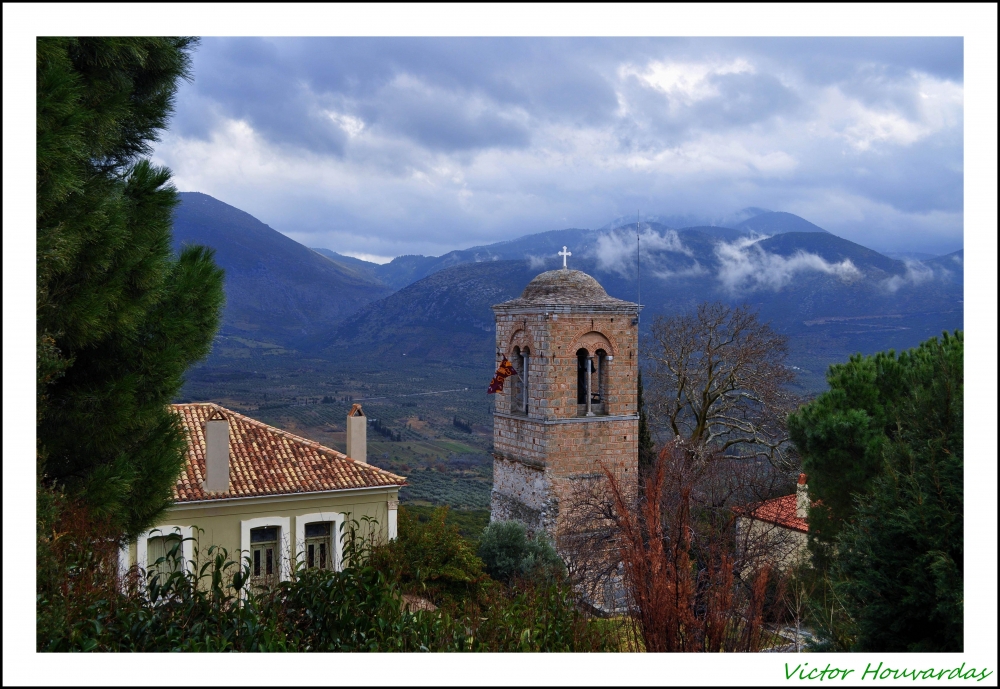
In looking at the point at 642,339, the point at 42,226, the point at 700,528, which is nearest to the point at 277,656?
the point at 42,226

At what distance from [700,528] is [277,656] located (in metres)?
11.1

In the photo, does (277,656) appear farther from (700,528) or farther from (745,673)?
(700,528)

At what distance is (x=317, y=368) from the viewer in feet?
117

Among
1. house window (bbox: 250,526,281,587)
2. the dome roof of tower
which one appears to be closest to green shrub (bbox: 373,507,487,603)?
house window (bbox: 250,526,281,587)

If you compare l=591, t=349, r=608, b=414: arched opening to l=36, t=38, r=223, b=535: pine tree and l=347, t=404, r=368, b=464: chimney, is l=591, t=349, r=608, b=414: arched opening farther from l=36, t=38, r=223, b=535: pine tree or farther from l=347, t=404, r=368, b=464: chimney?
l=36, t=38, r=223, b=535: pine tree

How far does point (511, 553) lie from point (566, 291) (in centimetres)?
564

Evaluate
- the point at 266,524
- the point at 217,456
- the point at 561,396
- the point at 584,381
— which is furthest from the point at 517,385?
the point at 217,456

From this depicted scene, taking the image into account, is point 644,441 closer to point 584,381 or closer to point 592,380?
point 592,380

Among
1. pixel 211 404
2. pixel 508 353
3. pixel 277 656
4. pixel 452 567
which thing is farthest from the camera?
pixel 508 353

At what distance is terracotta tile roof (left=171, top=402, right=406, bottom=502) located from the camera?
1277 cm

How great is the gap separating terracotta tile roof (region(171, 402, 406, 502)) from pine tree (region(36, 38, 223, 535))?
743 cm

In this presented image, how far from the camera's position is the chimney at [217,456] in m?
12.6

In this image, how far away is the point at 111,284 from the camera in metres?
4.66

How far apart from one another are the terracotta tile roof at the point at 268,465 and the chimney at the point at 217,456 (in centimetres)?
13
